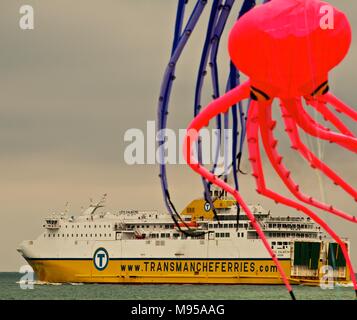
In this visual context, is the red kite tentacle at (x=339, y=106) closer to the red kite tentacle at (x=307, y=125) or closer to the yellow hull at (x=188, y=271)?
the red kite tentacle at (x=307, y=125)

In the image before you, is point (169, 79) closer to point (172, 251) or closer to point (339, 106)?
point (339, 106)

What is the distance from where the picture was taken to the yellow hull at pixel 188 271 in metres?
89.1

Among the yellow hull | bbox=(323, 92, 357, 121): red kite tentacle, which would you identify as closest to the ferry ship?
the yellow hull

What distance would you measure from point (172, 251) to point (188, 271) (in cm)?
256

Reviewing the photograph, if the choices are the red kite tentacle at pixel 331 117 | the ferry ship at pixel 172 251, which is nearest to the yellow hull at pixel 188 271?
the ferry ship at pixel 172 251

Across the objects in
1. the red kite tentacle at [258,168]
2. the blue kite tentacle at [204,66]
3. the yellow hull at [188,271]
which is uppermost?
the blue kite tentacle at [204,66]

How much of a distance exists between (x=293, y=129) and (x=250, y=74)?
108cm

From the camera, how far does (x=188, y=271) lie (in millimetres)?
89438

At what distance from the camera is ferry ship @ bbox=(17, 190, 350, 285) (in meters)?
89.4

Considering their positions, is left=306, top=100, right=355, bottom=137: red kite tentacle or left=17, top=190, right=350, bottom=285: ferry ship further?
left=17, top=190, right=350, bottom=285: ferry ship

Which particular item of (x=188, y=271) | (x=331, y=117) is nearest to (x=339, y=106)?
(x=331, y=117)

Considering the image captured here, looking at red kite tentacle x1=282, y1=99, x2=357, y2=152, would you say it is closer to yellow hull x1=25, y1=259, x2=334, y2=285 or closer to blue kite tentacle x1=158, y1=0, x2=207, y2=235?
blue kite tentacle x1=158, y1=0, x2=207, y2=235

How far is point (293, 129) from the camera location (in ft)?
39.6
